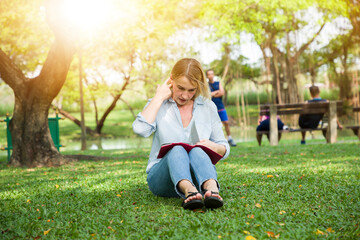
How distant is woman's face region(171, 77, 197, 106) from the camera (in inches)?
119

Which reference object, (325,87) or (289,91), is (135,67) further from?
(325,87)

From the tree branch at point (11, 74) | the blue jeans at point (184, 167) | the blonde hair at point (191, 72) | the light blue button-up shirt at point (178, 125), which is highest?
the tree branch at point (11, 74)

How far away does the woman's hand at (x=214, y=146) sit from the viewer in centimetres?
296

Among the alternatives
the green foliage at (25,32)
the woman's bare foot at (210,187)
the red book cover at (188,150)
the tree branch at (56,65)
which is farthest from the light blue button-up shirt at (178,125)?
the green foliage at (25,32)

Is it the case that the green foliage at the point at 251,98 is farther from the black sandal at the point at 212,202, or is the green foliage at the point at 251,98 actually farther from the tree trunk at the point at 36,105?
the black sandal at the point at 212,202

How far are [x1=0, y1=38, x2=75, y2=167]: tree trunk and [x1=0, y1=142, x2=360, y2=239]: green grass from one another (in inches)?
88.0

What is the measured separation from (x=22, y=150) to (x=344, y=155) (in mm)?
5542

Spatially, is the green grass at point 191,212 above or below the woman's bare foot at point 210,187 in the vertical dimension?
below

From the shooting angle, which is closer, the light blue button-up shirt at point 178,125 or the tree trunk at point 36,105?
the light blue button-up shirt at point 178,125

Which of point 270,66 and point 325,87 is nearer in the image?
point 270,66

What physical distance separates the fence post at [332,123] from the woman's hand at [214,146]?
22.6ft

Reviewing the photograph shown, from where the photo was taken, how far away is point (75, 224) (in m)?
2.57

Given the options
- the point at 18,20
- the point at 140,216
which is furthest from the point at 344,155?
the point at 18,20

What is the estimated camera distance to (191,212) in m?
2.68
